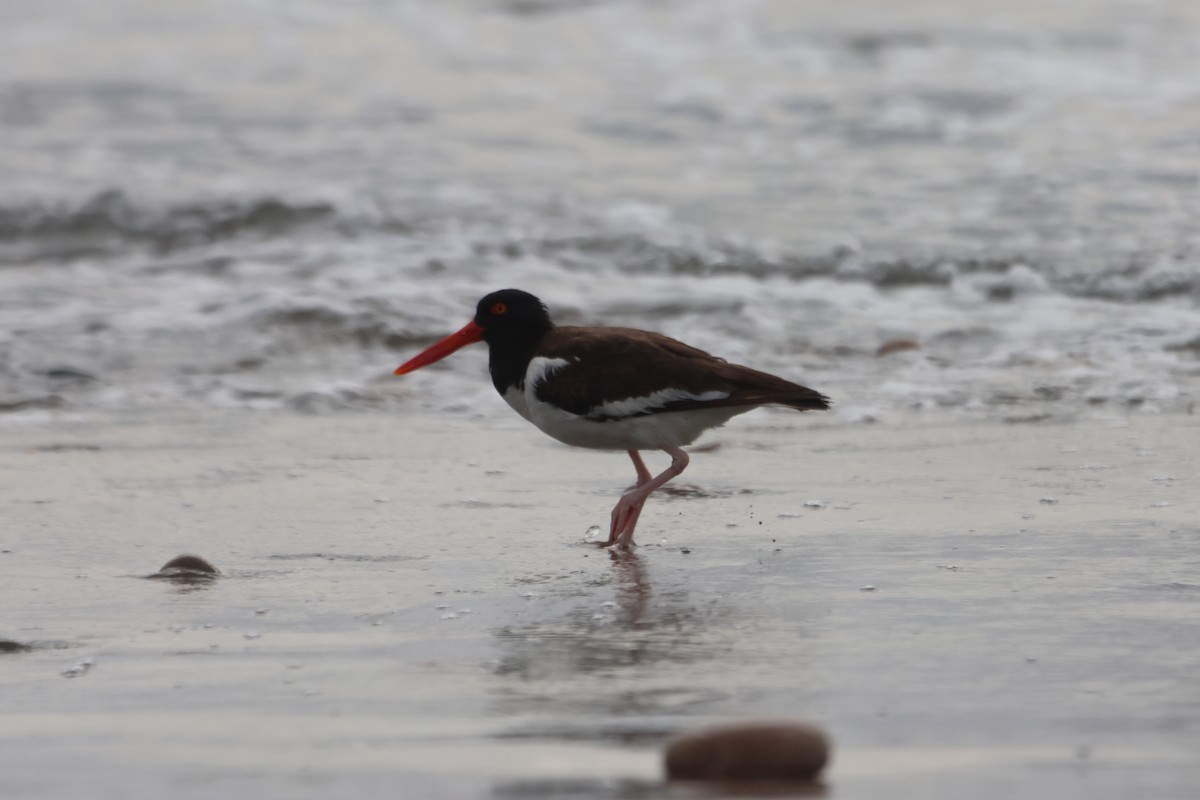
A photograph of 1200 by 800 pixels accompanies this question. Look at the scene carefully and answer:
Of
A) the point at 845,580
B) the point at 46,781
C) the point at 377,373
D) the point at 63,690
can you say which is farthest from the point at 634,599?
the point at 377,373

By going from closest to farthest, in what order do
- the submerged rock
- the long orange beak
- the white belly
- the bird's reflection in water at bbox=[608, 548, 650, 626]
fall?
the bird's reflection in water at bbox=[608, 548, 650, 626] → the submerged rock → the white belly → the long orange beak

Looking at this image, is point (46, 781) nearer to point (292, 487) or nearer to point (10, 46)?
point (292, 487)

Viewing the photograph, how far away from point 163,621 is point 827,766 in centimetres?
182

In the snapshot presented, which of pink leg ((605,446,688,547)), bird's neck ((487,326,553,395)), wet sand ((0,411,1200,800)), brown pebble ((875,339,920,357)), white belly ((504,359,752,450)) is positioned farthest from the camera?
brown pebble ((875,339,920,357))

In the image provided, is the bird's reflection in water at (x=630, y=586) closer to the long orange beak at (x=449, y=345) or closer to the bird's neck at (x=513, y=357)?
the bird's neck at (x=513, y=357)

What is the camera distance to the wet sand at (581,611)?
2.79 metres

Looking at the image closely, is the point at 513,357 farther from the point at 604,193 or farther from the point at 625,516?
the point at 604,193

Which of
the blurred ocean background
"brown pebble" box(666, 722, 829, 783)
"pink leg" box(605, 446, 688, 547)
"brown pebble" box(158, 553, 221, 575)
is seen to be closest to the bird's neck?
"pink leg" box(605, 446, 688, 547)

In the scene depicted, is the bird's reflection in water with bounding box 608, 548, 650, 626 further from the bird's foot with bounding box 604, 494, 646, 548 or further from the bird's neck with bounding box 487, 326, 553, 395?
the bird's neck with bounding box 487, 326, 553, 395

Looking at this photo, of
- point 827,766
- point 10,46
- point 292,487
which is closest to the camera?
point 827,766

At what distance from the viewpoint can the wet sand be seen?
2.79 meters

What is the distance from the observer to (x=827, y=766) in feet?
8.73

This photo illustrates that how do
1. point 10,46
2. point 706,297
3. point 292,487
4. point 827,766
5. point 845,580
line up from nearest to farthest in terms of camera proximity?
point 827,766
point 845,580
point 292,487
point 706,297
point 10,46

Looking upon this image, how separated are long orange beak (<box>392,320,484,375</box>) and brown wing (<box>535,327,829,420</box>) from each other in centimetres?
48
